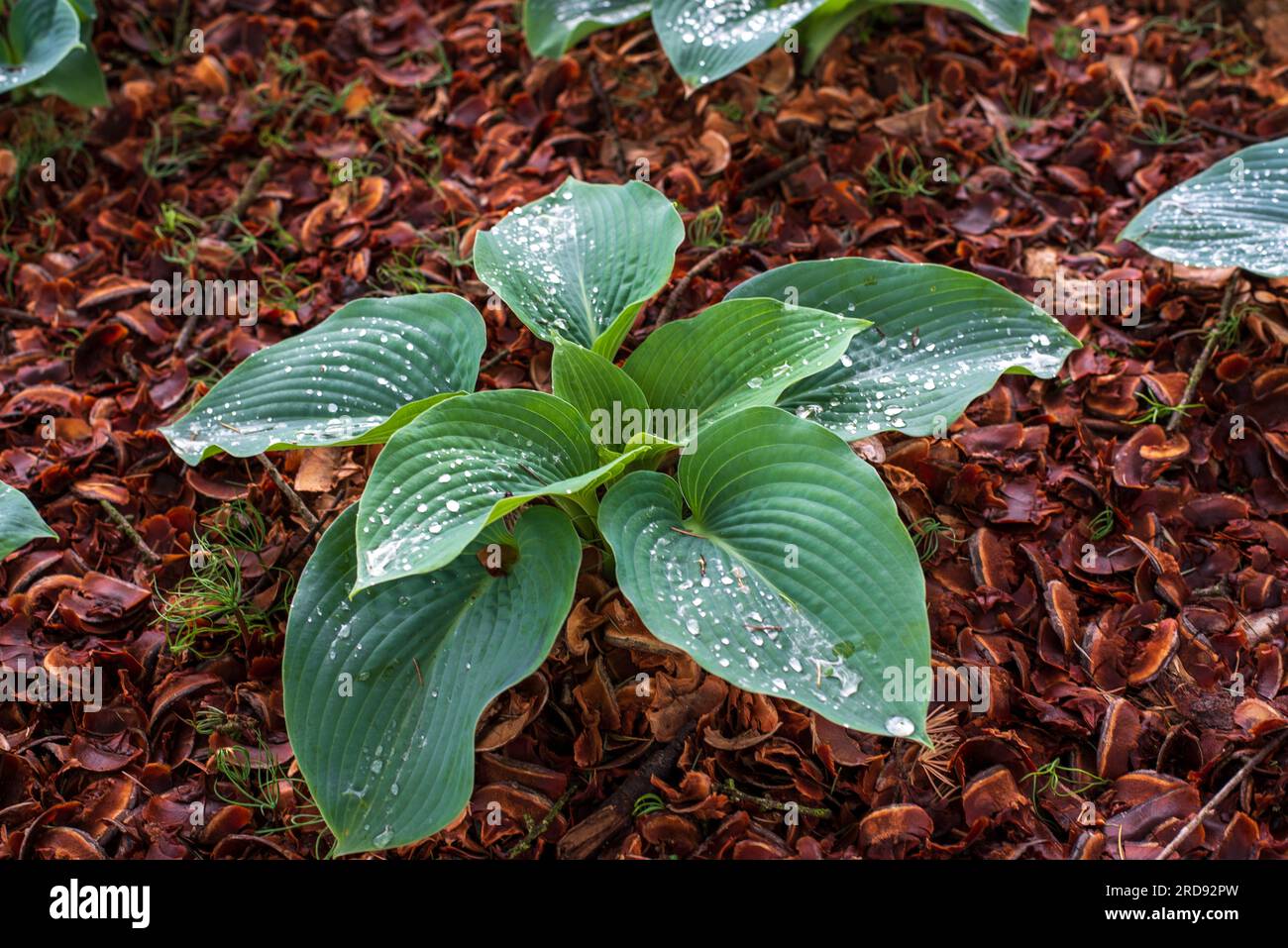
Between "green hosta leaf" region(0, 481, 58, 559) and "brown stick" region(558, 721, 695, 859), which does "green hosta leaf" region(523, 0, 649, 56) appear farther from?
"brown stick" region(558, 721, 695, 859)

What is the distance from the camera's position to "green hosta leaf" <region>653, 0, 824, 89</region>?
2527mm

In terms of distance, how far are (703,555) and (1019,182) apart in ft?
5.39

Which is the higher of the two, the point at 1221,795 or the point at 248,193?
the point at 248,193

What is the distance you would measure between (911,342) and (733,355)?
345 millimetres

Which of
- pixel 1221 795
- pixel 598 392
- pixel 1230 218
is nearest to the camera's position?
pixel 1221 795

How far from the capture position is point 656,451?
6.20 feet

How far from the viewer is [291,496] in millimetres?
2172

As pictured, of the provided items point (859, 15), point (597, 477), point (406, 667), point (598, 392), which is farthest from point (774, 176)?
point (406, 667)

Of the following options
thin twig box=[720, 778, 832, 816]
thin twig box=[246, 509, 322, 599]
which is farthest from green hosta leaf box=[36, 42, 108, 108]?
thin twig box=[720, 778, 832, 816]

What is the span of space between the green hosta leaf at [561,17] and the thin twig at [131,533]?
157 centimetres

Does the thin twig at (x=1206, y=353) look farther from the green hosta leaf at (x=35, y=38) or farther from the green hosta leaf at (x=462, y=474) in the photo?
the green hosta leaf at (x=35, y=38)

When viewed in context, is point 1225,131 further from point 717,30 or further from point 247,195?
point 247,195
